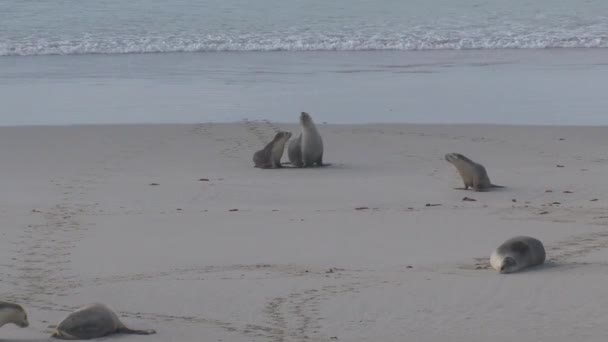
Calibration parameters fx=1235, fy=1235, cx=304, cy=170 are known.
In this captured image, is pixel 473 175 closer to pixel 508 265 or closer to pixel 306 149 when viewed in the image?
pixel 306 149

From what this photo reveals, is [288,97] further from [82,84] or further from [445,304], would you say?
[445,304]

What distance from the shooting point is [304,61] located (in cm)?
2025

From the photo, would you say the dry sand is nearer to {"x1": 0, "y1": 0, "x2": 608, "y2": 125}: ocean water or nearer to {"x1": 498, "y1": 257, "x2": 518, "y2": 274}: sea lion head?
{"x1": 498, "y1": 257, "x2": 518, "y2": 274}: sea lion head

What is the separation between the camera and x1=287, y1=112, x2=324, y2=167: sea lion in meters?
10.9

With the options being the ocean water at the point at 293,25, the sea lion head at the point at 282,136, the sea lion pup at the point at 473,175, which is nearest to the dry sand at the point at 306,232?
the sea lion pup at the point at 473,175

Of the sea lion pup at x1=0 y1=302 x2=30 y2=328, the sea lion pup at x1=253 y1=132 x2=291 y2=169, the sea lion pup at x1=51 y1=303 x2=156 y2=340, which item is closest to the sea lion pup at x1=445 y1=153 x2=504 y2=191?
the sea lion pup at x1=253 y1=132 x2=291 y2=169

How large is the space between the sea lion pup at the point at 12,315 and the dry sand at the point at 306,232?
9 centimetres

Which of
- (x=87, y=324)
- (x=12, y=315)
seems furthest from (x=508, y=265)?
(x=12, y=315)

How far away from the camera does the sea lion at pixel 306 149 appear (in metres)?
10.9

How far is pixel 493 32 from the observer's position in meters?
24.8

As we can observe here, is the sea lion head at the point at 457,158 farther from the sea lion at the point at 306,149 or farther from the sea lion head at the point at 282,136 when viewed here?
the sea lion head at the point at 282,136

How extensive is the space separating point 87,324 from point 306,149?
18.9 ft

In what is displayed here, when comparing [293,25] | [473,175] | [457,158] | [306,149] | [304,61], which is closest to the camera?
[473,175]

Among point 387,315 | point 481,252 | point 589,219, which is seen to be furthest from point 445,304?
point 589,219
